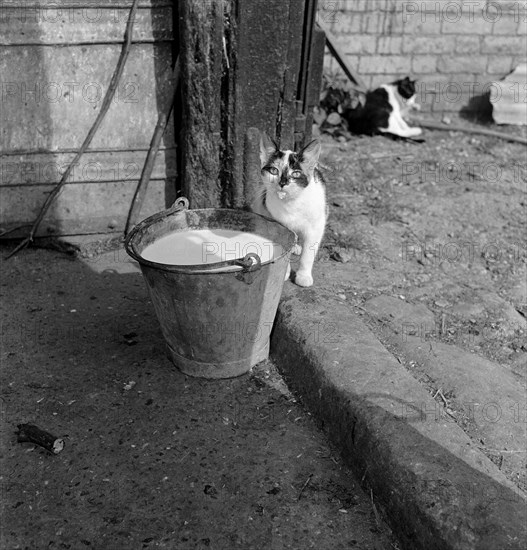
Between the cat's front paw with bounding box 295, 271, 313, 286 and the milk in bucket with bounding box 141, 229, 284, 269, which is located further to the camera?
the cat's front paw with bounding box 295, 271, 313, 286

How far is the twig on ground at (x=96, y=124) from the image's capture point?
174 inches

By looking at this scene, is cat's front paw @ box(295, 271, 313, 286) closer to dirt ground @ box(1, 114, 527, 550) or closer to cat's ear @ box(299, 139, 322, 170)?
dirt ground @ box(1, 114, 527, 550)

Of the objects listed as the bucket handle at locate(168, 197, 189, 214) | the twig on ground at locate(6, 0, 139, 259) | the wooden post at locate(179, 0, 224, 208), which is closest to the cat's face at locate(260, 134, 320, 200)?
the bucket handle at locate(168, 197, 189, 214)

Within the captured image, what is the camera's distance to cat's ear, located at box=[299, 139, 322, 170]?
368 centimetres

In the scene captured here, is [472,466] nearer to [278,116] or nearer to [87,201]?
[278,116]

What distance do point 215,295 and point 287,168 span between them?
33.2 inches

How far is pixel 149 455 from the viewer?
3023 millimetres

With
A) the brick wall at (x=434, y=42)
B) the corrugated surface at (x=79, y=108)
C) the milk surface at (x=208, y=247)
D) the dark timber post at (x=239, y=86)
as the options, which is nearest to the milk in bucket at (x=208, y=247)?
the milk surface at (x=208, y=247)

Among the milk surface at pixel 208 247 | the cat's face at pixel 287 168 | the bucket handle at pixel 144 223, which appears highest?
the cat's face at pixel 287 168

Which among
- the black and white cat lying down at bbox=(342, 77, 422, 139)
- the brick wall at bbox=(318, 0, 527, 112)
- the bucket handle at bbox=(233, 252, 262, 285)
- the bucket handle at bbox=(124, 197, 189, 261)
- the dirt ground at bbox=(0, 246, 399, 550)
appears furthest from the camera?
the brick wall at bbox=(318, 0, 527, 112)

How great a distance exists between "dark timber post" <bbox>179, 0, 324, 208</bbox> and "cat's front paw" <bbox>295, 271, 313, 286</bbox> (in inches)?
33.4

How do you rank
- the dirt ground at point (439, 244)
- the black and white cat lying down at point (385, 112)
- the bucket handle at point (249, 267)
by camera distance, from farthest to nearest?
the black and white cat lying down at point (385, 112) → the dirt ground at point (439, 244) → the bucket handle at point (249, 267)

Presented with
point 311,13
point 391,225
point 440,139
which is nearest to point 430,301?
point 391,225

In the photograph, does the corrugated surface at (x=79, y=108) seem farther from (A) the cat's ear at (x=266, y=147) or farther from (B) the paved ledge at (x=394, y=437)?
(B) the paved ledge at (x=394, y=437)
